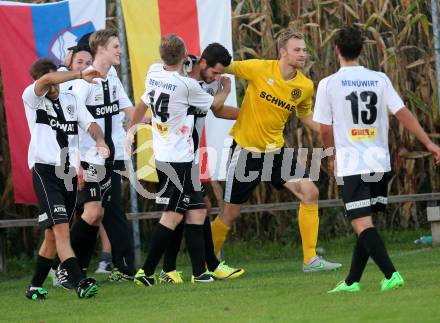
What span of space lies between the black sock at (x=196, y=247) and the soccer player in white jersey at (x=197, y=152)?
0.15 m

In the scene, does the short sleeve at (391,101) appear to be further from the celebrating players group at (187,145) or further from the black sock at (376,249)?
the black sock at (376,249)

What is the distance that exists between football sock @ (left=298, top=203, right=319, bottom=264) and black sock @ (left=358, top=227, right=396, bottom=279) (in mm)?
2209

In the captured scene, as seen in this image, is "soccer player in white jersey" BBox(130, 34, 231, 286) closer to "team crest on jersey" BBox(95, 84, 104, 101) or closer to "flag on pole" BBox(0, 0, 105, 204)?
"team crest on jersey" BBox(95, 84, 104, 101)

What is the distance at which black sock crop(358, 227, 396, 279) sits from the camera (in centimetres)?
823

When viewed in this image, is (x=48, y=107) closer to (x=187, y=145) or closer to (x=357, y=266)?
(x=187, y=145)

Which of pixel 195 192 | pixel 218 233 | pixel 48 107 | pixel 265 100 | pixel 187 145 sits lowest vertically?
pixel 218 233

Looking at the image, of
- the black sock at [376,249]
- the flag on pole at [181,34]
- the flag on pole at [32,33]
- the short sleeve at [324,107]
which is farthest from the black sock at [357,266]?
the flag on pole at [32,33]

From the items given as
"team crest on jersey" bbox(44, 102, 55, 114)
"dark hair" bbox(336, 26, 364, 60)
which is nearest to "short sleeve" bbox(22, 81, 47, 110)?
"team crest on jersey" bbox(44, 102, 55, 114)

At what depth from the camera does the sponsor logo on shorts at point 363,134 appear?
8.39 m

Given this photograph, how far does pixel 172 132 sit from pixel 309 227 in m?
1.61

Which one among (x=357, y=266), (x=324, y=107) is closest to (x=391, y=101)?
(x=324, y=107)

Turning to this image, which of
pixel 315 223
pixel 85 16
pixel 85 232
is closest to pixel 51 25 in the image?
pixel 85 16

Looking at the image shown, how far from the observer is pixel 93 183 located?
10.2m

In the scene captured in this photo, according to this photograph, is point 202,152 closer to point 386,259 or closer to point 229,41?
point 229,41
